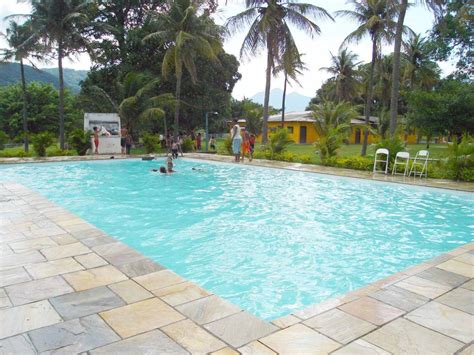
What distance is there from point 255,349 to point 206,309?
70 centimetres

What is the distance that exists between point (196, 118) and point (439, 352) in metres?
26.6

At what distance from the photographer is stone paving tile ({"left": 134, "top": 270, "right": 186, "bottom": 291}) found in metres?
3.57

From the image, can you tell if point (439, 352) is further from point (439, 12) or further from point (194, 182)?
point (439, 12)

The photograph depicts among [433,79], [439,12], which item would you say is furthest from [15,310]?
[433,79]

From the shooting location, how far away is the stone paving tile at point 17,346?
2.45 meters

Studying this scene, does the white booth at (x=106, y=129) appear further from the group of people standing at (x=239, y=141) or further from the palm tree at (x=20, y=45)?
the group of people standing at (x=239, y=141)

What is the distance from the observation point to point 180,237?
6.41m

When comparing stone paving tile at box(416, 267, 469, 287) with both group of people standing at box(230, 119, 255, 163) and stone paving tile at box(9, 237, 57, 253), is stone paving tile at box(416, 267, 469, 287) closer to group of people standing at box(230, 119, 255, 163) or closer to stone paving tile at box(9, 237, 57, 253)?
stone paving tile at box(9, 237, 57, 253)

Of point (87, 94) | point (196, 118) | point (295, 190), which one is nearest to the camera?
point (295, 190)

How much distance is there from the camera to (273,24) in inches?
727

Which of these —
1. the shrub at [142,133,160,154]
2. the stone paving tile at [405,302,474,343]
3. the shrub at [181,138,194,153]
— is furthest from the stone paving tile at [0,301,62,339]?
the shrub at [181,138,194,153]

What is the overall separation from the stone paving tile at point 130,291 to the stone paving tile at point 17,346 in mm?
827

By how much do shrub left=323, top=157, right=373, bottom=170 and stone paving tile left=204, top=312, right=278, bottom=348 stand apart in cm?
1180

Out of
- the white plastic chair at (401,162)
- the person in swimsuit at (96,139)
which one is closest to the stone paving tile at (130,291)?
the white plastic chair at (401,162)
